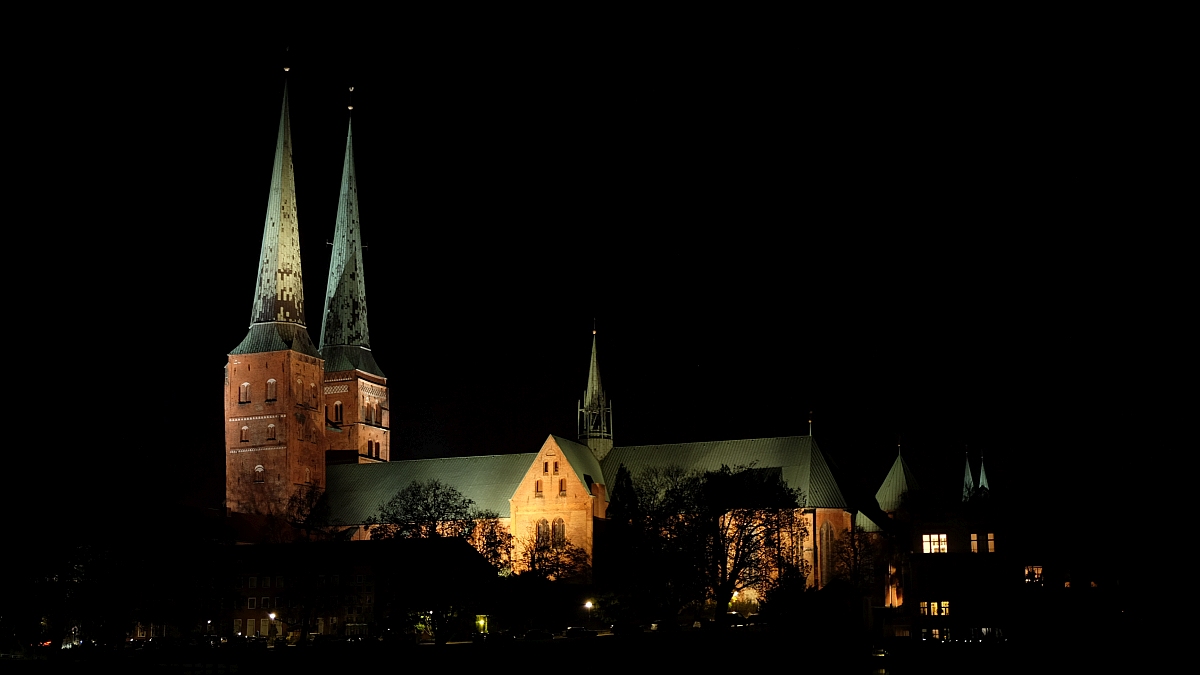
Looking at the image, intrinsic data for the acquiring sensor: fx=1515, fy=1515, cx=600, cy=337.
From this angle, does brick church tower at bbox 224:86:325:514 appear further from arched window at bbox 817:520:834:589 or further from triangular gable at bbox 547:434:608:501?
arched window at bbox 817:520:834:589

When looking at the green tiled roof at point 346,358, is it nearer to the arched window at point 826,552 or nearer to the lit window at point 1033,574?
the arched window at point 826,552

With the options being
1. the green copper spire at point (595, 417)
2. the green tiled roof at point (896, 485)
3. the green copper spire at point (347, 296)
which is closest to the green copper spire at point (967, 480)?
the green tiled roof at point (896, 485)

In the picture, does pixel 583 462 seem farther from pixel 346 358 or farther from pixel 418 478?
pixel 346 358

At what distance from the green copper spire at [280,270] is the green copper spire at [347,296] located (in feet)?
33.3

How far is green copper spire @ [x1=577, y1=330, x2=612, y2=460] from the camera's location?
105000 millimetres

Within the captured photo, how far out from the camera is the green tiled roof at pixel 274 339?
4161 inches

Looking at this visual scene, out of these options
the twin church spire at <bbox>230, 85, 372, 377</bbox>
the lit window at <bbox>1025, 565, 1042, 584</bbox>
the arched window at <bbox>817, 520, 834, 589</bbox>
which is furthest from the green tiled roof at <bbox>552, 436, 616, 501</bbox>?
the lit window at <bbox>1025, 565, 1042, 584</bbox>

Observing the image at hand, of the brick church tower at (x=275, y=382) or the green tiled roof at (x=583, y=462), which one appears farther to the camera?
the brick church tower at (x=275, y=382)

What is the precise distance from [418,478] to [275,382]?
12083 millimetres

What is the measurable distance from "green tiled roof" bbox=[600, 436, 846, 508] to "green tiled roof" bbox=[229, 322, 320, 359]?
23279 millimetres

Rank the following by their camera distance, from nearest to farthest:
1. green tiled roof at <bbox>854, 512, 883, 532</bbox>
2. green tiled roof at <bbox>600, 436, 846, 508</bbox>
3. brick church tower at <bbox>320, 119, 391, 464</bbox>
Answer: green tiled roof at <bbox>600, 436, 846, 508</bbox> → green tiled roof at <bbox>854, 512, 883, 532</bbox> → brick church tower at <bbox>320, 119, 391, 464</bbox>

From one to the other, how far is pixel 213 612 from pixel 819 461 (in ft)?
128

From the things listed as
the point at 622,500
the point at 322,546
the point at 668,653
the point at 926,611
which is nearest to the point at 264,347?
the point at 322,546

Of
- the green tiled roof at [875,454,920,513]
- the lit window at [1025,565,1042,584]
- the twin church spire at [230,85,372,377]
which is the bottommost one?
the lit window at [1025,565,1042,584]
